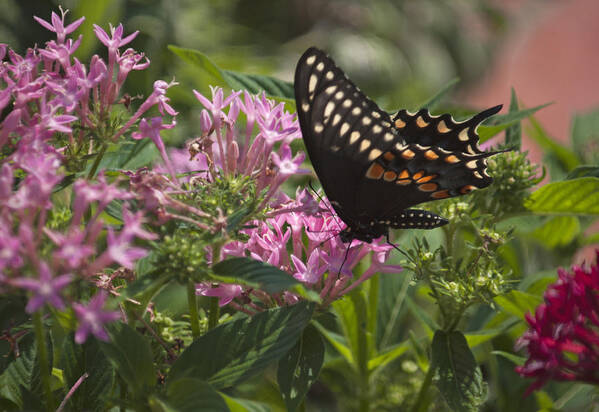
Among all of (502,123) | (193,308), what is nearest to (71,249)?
(193,308)

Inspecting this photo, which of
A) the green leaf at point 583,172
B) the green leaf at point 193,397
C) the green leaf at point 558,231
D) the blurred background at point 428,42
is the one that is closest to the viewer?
the green leaf at point 193,397

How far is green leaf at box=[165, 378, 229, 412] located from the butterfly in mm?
365

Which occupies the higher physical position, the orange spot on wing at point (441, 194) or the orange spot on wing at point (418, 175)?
the orange spot on wing at point (418, 175)

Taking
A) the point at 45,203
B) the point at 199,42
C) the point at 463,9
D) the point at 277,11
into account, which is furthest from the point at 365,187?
the point at 463,9

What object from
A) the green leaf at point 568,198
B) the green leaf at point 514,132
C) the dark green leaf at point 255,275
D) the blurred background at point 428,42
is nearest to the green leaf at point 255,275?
the dark green leaf at point 255,275

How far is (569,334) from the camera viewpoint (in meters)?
0.92

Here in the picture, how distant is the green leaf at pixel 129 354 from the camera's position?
84cm

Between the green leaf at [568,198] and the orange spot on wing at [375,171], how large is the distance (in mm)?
342

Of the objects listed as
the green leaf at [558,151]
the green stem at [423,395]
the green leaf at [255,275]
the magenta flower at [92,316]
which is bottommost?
the green stem at [423,395]

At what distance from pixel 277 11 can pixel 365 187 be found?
404 cm

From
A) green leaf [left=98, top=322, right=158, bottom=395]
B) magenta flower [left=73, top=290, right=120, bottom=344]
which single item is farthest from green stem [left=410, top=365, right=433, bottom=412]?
magenta flower [left=73, top=290, right=120, bottom=344]

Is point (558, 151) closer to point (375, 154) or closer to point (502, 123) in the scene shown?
point (502, 123)

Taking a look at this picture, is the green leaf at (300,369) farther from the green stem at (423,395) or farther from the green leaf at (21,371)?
the green leaf at (21,371)

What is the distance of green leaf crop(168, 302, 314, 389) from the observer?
92 centimetres
